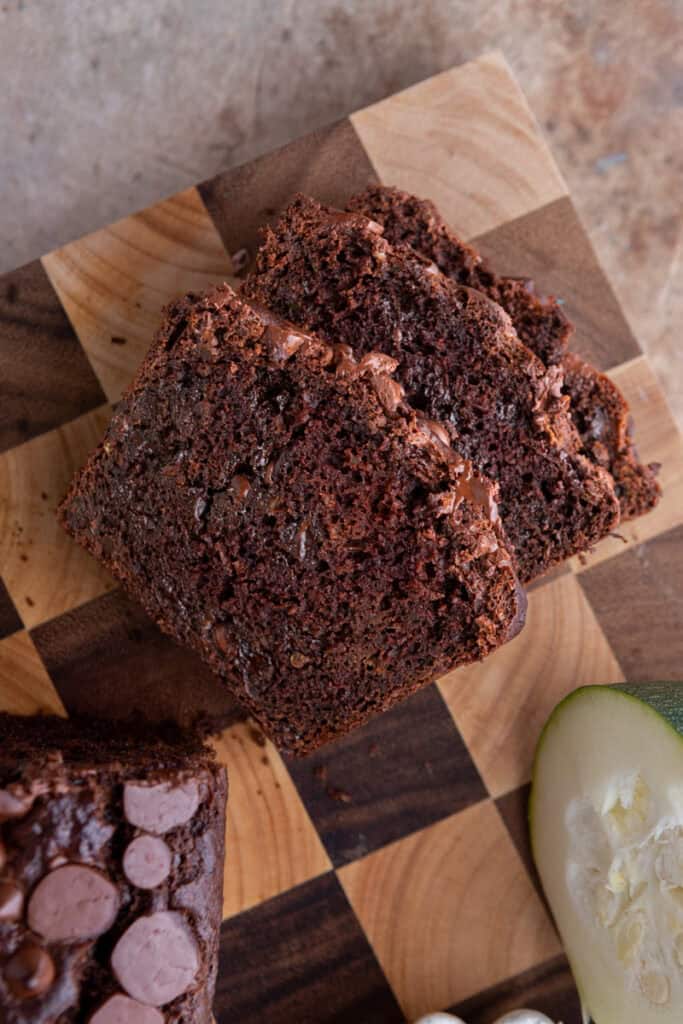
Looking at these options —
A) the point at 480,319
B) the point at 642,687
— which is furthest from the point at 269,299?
the point at 642,687

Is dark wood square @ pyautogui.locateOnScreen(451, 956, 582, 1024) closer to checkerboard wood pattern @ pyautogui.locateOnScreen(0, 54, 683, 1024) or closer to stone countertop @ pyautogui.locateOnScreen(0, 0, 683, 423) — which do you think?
checkerboard wood pattern @ pyautogui.locateOnScreen(0, 54, 683, 1024)

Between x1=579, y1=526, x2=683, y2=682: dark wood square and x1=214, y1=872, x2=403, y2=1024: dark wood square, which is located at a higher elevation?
x1=579, y1=526, x2=683, y2=682: dark wood square

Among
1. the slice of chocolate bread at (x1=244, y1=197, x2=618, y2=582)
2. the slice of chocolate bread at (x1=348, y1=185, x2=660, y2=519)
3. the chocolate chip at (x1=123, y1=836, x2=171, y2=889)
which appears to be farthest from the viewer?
the slice of chocolate bread at (x1=348, y1=185, x2=660, y2=519)

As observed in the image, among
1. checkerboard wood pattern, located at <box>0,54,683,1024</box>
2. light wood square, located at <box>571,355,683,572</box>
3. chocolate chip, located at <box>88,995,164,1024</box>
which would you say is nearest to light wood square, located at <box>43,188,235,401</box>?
checkerboard wood pattern, located at <box>0,54,683,1024</box>

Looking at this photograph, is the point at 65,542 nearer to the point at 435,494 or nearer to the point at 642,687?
the point at 435,494

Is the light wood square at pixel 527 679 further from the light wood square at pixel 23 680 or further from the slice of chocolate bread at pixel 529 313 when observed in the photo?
the light wood square at pixel 23 680

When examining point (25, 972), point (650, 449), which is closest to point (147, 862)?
point (25, 972)

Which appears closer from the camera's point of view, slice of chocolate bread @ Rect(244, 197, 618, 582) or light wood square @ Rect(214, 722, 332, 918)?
slice of chocolate bread @ Rect(244, 197, 618, 582)
